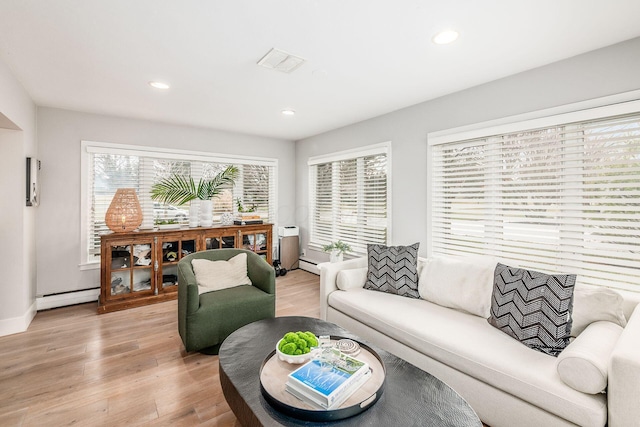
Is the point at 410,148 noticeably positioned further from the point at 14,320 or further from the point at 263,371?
the point at 14,320

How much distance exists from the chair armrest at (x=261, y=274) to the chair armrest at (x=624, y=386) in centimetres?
231

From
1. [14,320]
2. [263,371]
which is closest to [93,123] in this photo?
[14,320]

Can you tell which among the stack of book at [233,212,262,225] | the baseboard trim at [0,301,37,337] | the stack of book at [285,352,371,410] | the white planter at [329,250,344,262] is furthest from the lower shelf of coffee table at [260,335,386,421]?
the stack of book at [233,212,262,225]

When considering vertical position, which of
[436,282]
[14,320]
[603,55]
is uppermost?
[603,55]

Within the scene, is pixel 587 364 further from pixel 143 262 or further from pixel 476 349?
pixel 143 262

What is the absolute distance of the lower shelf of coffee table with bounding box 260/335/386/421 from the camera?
1201 mm

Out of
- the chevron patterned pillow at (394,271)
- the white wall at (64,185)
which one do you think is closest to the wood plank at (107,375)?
the white wall at (64,185)

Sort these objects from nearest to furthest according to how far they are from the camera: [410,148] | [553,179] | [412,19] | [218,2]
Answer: [218,2] → [412,19] → [553,179] → [410,148]

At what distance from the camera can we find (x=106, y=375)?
7.30 ft

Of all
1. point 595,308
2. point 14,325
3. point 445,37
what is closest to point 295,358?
point 595,308

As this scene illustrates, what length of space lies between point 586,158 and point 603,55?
2.46ft

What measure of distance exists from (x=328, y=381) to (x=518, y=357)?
1.16m

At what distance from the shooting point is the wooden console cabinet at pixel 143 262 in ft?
11.4

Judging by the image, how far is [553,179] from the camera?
2.38m
